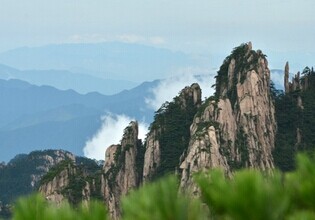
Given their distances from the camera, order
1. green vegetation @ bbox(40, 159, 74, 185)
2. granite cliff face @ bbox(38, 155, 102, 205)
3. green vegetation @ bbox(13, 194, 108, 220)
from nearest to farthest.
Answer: green vegetation @ bbox(13, 194, 108, 220), granite cliff face @ bbox(38, 155, 102, 205), green vegetation @ bbox(40, 159, 74, 185)

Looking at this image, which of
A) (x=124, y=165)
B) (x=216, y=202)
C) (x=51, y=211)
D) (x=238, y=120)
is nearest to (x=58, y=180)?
(x=124, y=165)

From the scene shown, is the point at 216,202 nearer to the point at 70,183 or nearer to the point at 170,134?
the point at 70,183

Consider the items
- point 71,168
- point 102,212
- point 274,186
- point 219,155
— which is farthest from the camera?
point 71,168

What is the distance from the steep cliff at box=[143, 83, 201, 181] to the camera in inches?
2815

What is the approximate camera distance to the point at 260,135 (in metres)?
68.9

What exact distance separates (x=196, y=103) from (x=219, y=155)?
15.9 metres

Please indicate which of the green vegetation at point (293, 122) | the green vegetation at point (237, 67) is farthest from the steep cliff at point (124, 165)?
the green vegetation at point (293, 122)

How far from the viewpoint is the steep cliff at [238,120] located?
6188 centimetres

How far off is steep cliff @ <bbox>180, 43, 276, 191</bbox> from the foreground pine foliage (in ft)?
175

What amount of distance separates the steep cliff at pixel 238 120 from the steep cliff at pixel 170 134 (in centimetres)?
393

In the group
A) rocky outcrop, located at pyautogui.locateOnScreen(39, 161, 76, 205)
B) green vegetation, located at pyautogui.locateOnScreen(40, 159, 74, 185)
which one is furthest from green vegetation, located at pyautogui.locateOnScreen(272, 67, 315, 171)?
green vegetation, located at pyautogui.locateOnScreen(40, 159, 74, 185)

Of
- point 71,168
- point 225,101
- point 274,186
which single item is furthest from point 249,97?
point 274,186

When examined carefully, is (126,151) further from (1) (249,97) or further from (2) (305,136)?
(2) (305,136)

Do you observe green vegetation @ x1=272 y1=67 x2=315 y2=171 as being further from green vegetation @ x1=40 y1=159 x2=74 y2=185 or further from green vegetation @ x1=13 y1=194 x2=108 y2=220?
green vegetation @ x1=13 y1=194 x2=108 y2=220
